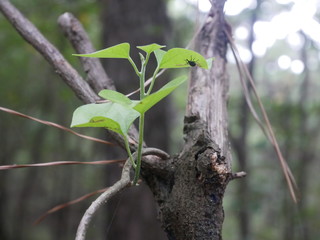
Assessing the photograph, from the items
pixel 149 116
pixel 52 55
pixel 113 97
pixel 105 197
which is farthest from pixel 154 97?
pixel 149 116

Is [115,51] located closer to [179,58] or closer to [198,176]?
[179,58]

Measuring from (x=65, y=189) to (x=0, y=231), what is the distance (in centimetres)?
132

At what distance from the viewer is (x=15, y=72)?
5.80m

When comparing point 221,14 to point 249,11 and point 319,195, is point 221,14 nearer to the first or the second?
point 249,11

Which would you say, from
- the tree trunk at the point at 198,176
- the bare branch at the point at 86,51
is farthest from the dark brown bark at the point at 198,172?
the bare branch at the point at 86,51

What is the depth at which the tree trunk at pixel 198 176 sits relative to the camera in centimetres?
56

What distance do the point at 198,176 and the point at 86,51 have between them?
0.46 m

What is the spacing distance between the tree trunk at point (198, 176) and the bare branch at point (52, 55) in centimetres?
21

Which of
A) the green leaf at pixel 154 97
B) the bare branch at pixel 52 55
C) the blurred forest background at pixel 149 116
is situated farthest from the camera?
the blurred forest background at pixel 149 116

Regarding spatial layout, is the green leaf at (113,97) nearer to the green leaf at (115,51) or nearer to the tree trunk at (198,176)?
the green leaf at (115,51)

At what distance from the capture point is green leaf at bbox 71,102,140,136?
456 millimetres

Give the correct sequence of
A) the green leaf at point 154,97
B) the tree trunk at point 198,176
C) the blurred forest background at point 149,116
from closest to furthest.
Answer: the green leaf at point 154,97 → the tree trunk at point 198,176 → the blurred forest background at point 149,116

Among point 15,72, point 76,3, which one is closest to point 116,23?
point 76,3

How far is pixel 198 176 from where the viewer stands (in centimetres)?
58
